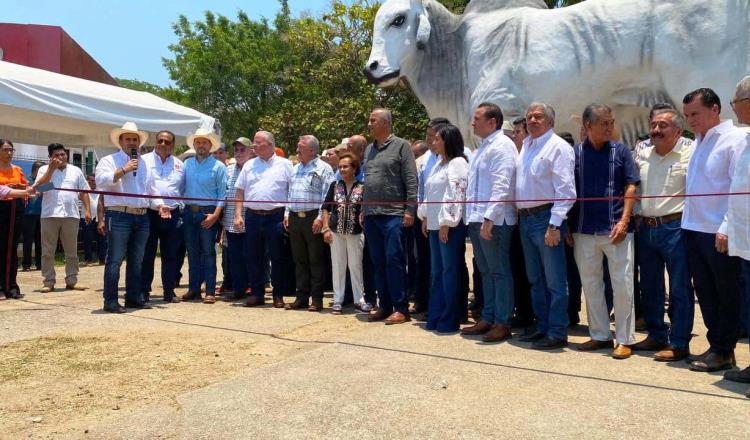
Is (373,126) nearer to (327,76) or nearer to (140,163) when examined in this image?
(140,163)

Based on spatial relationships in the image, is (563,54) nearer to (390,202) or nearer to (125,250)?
(390,202)

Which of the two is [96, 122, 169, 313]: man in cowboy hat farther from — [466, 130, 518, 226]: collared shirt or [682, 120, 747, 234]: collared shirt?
[682, 120, 747, 234]: collared shirt

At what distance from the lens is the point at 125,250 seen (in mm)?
6750

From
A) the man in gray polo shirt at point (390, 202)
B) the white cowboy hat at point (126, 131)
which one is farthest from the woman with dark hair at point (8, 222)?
the man in gray polo shirt at point (390, 202)

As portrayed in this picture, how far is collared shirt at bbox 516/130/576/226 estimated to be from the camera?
475 cm

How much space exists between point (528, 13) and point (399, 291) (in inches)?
129

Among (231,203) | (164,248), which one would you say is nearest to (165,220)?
(164,248)

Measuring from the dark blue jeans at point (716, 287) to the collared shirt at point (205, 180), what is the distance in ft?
16.4

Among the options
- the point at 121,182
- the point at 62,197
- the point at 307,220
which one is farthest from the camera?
the point at 62,197

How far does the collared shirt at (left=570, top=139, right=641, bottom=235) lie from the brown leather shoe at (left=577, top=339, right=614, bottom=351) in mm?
841

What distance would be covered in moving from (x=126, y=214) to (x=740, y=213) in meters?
5.46

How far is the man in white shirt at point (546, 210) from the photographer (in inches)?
188

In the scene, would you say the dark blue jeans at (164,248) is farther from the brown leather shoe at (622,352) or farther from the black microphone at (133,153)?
the brown leather shoe at (622,352)

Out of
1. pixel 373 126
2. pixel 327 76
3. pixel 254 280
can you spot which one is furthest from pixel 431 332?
pixel 327 76
